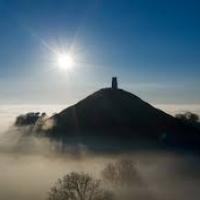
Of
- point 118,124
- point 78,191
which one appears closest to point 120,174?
point 78,191

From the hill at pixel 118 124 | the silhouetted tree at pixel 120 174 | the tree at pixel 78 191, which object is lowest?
the tree at pixel 78 191

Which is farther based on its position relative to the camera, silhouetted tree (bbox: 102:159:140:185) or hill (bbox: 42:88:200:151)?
hill (bbox: 42:88:200:151)

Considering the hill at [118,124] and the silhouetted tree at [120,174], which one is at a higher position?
the hill at [118,124]

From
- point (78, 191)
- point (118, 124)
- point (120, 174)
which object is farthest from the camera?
point (118, 124)

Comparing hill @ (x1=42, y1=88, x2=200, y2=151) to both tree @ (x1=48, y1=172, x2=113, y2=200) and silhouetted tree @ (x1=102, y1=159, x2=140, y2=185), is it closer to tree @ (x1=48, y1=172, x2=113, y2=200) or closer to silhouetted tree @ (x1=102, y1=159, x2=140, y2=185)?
silhouetted tree @ (x1=102, y1=159, x2=140, y2=185)

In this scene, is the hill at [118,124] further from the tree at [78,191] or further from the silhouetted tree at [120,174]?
the tree at [78,191]

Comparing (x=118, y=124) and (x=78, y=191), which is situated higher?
(x=118, y=124)

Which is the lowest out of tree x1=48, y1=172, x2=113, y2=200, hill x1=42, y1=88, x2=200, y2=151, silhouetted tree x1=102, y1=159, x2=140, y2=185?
tree x1=48, y1=172, x2=113, y2=200

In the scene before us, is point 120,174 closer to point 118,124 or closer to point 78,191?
point 78,191

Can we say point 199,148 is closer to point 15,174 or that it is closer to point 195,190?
point 195,190

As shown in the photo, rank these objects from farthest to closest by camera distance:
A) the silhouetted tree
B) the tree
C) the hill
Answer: the hill → the silhouetted tree → the tree

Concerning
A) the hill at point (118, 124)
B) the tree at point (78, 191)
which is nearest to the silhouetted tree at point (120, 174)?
the tree at point (78, 191)

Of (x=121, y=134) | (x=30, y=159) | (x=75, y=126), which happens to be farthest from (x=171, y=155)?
(x=30, y=159)

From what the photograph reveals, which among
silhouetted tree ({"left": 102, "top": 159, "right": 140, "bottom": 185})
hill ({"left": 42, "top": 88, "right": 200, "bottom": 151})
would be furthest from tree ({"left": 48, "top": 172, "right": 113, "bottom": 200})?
hill ({"left": 42, "top": 88, "right": 200, "bottom": 151})
